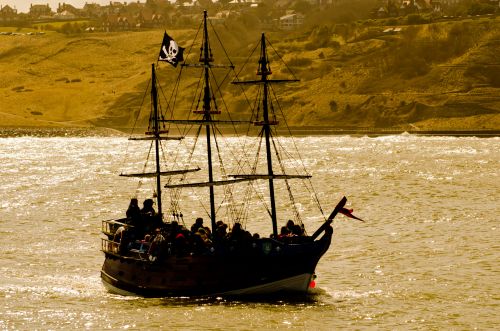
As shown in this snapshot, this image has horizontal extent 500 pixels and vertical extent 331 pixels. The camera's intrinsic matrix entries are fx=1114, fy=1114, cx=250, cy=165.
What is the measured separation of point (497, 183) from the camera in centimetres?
8550

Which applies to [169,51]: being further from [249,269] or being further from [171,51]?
[249,269]

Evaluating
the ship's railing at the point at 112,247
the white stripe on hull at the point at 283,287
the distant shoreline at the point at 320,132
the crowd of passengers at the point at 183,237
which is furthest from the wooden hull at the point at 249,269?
the distant shoreline at the point at 320,132

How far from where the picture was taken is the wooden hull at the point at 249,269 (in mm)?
42188

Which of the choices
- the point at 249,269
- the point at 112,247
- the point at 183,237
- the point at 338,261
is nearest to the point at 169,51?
the point at 112,247

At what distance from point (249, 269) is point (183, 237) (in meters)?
2.97

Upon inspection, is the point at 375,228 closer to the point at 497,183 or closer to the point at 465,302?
the point at 465,302

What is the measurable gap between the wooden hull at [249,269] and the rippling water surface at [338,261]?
0.70 meters

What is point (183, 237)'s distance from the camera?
43.3 meters

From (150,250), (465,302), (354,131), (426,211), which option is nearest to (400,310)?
(465,302)

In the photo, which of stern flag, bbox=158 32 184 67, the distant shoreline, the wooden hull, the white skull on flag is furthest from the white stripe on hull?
the distant shoreline

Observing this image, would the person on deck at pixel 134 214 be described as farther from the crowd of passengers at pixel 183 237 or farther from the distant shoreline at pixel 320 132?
the distant shoreline at pixel 320 132

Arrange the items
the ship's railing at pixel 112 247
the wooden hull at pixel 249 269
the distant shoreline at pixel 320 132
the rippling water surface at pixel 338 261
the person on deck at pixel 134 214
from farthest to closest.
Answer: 1. the distant shoreline at pixel 320 132
2. the person on deck at pixel 134 214
3. the ship's railing at pixel 112 247
4. the wooden hull at pixel 249 269
5. the rippling water surface at pixel 338 261

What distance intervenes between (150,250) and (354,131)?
140 m

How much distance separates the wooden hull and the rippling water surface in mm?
703
